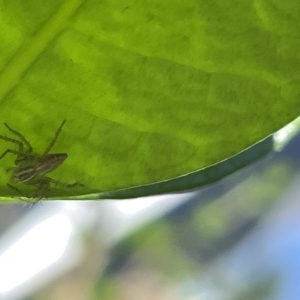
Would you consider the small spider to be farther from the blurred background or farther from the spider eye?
the blurred background

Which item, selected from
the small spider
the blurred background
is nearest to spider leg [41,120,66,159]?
the small spider

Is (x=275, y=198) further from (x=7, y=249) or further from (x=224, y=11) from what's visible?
(x=224, y=11)

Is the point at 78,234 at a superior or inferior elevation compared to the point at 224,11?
superior

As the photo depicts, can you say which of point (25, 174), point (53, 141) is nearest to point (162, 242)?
point (25, 174)

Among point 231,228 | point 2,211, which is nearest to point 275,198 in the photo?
point 231,228

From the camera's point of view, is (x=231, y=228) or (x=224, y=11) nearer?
(x=224, y=11)

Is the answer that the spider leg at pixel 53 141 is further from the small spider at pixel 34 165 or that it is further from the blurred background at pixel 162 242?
the blurred background at pixel 162 242

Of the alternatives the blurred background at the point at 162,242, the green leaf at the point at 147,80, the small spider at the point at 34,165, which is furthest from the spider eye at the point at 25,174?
the blurred background at the point at 162,242
